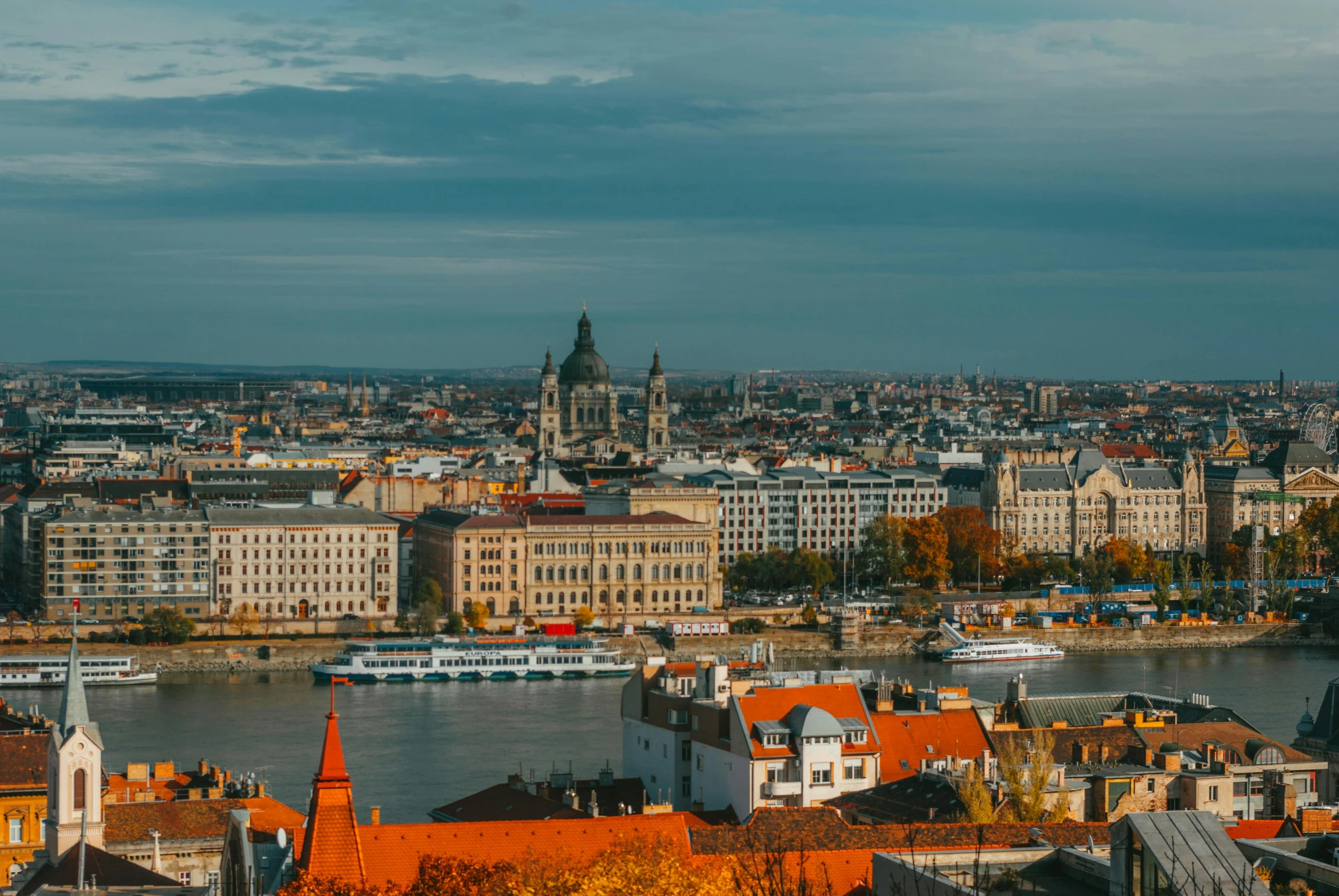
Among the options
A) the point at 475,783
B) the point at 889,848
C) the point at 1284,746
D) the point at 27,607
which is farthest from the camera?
the point at 27,607

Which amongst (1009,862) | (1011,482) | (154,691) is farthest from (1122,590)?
(1009,862)

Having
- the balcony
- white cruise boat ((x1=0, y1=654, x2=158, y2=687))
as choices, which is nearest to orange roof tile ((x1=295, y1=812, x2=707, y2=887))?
the balcony

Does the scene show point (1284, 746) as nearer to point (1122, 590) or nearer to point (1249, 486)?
point (1122, 590)

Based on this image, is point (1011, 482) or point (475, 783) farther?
point (1011, 482)

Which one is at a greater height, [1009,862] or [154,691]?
[1009,862]

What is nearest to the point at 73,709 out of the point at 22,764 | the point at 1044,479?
the point at 22,764

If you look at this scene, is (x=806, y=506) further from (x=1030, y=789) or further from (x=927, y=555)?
(x=1030, y=789)

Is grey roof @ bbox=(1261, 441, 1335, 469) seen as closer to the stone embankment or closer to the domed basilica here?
the stone embankment
